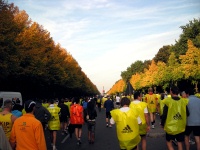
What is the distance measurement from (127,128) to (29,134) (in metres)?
2.15

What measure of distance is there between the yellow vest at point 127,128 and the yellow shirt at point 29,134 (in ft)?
6.15

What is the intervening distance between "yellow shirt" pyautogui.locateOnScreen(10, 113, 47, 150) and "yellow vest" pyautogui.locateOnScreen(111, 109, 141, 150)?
188 centimetres

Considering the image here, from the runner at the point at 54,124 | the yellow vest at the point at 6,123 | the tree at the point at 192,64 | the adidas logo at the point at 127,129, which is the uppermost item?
the tree at the point at 192,64

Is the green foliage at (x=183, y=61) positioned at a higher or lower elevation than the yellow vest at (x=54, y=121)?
higher

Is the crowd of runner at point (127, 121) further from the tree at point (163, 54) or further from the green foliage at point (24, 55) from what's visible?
the tree at point (163, 54)

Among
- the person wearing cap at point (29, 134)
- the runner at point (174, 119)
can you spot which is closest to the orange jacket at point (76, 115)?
the runner at point (174, 119)

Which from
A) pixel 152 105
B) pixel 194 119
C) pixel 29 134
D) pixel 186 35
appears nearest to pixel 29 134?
pixel 29 134

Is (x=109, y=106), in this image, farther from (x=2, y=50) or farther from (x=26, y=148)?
(x=26, y=148)

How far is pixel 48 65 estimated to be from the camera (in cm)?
4650

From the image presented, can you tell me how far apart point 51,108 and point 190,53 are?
146 feet

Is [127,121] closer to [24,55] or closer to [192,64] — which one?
[24,55]

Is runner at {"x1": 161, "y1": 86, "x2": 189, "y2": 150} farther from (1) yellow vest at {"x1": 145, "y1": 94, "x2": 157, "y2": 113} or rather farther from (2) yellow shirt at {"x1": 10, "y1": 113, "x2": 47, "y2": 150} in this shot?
(1) yellow vest at {"x1": 145, "y1": 94, "x2": 157, "y2": 113}

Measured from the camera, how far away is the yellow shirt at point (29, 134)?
4895 mm

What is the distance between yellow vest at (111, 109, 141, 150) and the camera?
626 centimetres
